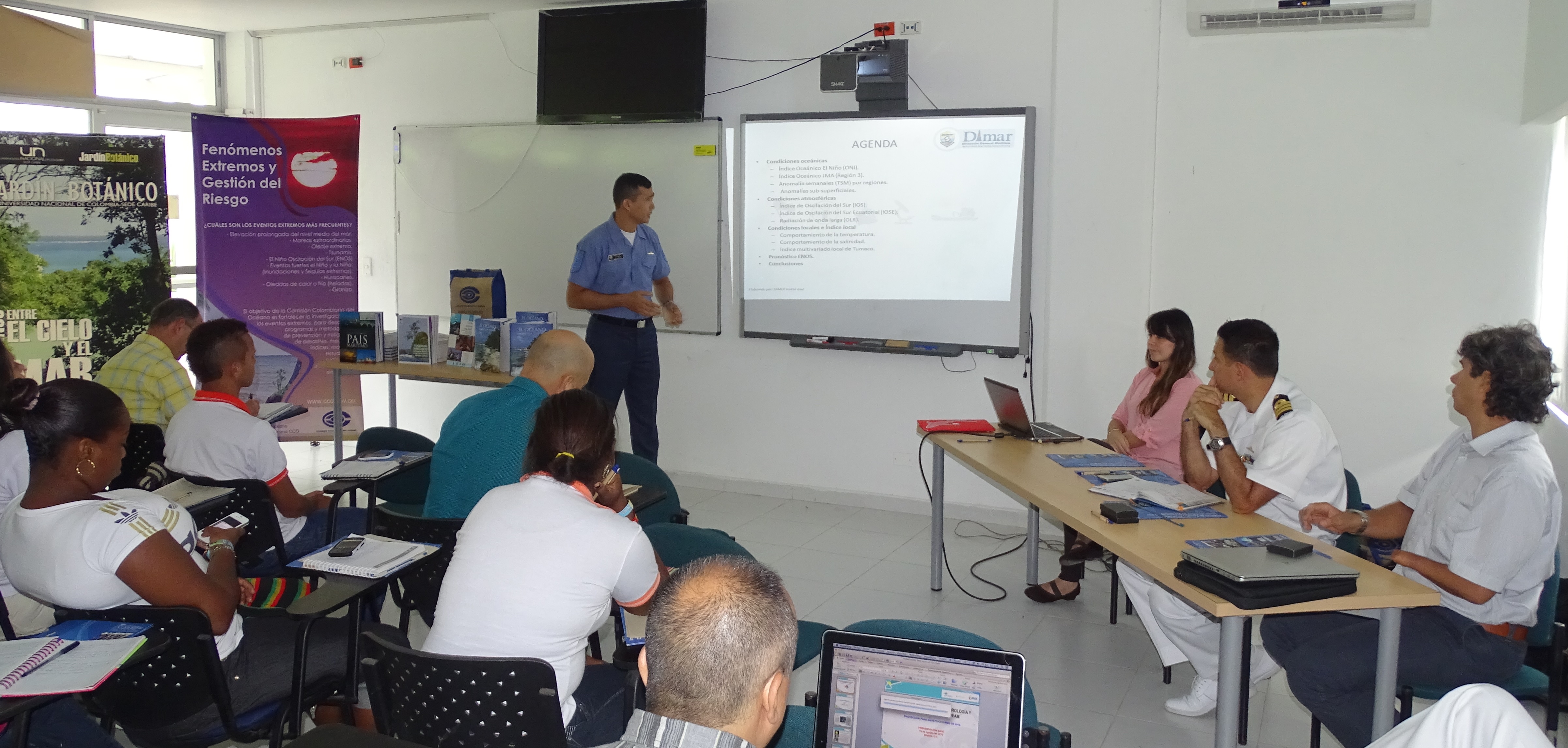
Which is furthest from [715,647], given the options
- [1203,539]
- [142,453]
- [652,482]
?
[142,453]

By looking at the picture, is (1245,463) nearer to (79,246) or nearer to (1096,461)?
(1096,461)

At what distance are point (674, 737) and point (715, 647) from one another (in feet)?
0.38

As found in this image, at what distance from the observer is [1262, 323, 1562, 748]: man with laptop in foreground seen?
2.53 m

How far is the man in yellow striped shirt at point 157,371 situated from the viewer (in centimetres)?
418

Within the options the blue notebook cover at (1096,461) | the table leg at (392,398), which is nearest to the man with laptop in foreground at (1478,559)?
the blue notebook cover at (1096,461)

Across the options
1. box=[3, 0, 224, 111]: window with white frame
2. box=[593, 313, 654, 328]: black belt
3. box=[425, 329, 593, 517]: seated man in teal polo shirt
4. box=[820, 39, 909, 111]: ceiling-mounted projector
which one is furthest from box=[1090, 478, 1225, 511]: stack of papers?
box=[3, 0, 224, 111]: window with white frame

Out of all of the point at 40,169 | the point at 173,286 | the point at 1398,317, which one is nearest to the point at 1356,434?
the point at 1398,317

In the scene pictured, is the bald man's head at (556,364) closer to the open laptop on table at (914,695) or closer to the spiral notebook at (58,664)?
the spiral notebook at (58,664)

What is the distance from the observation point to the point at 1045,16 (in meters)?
5.14

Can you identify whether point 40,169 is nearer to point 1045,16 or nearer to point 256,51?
point 256,51

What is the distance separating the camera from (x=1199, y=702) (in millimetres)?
3221

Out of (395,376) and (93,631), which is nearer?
(93,631)

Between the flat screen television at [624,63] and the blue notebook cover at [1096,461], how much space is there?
312cm

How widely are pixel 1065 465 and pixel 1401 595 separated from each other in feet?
4.59
